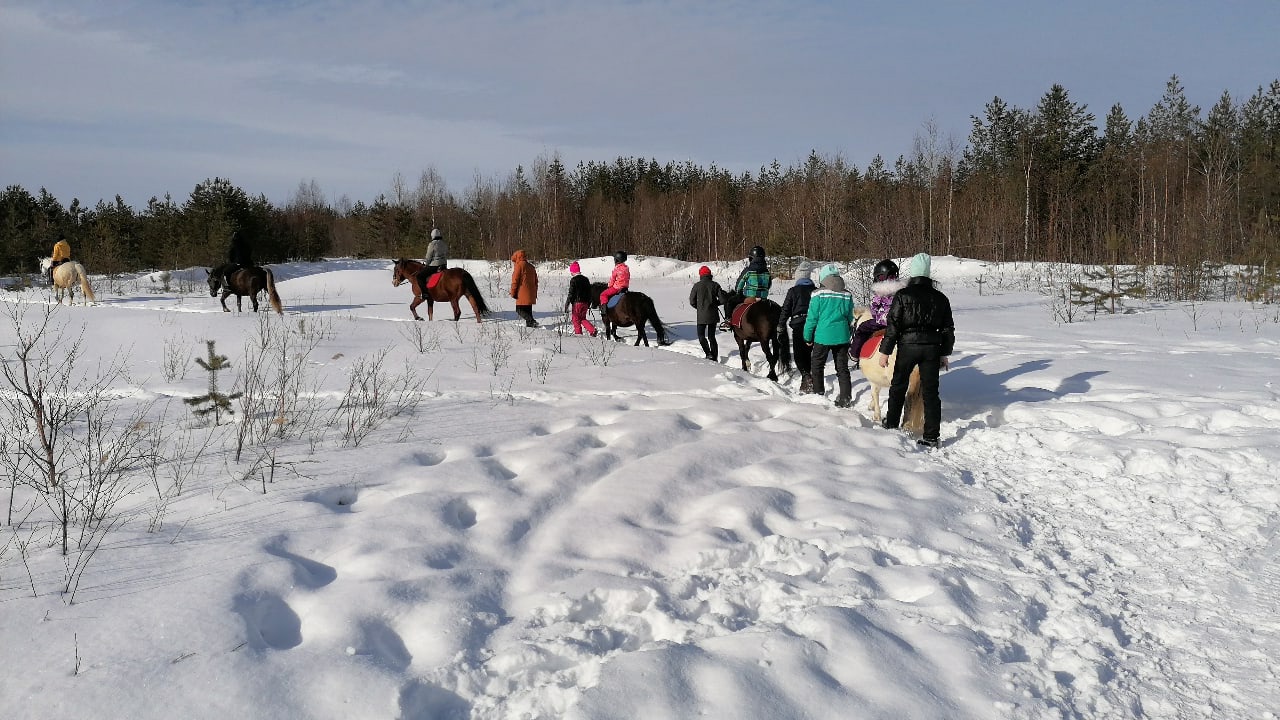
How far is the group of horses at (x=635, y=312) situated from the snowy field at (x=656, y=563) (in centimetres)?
51

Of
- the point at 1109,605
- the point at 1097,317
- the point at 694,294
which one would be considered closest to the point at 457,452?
the point at 1109,605

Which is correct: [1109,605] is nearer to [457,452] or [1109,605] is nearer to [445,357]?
[457,452]

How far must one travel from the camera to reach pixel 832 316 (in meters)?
7.69

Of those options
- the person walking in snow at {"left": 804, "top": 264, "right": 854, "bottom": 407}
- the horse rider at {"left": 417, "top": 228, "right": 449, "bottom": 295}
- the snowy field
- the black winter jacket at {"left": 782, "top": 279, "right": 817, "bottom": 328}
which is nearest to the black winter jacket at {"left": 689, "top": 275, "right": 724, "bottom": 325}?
the black winter jacket at {"left": 782, "top": 279, "right": 817, "bottom": 328}

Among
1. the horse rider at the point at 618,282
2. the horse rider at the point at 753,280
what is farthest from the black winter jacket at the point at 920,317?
the horse rider at the point at 618,282

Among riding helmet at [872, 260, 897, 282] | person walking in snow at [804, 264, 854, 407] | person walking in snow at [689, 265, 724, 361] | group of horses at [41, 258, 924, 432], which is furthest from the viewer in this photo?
person walking in snow at [689, 265, 724, 361]

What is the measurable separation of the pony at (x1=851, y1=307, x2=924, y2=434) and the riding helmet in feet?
1.32

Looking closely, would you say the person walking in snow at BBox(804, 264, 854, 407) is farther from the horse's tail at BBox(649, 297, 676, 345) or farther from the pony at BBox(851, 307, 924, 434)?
the horse's tail at BBox(649, 297, 676, 345)

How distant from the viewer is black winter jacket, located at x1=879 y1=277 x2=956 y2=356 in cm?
603

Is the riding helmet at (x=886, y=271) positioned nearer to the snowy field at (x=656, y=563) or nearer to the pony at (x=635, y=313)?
the snowy field at (x=656, y=563)

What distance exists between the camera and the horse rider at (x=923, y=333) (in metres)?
6.02

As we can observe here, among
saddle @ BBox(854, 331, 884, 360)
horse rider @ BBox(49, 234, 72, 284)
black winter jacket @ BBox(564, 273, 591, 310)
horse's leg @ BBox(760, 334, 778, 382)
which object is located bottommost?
horse's leg @ BBox(760, 334, 778, 382)

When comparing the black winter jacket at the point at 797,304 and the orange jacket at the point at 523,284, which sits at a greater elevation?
the orange jacket at the point at 523,284

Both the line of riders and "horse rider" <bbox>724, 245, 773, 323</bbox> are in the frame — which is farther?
"horse rider" <bbox>724, 245, 773, 323</bbox>
